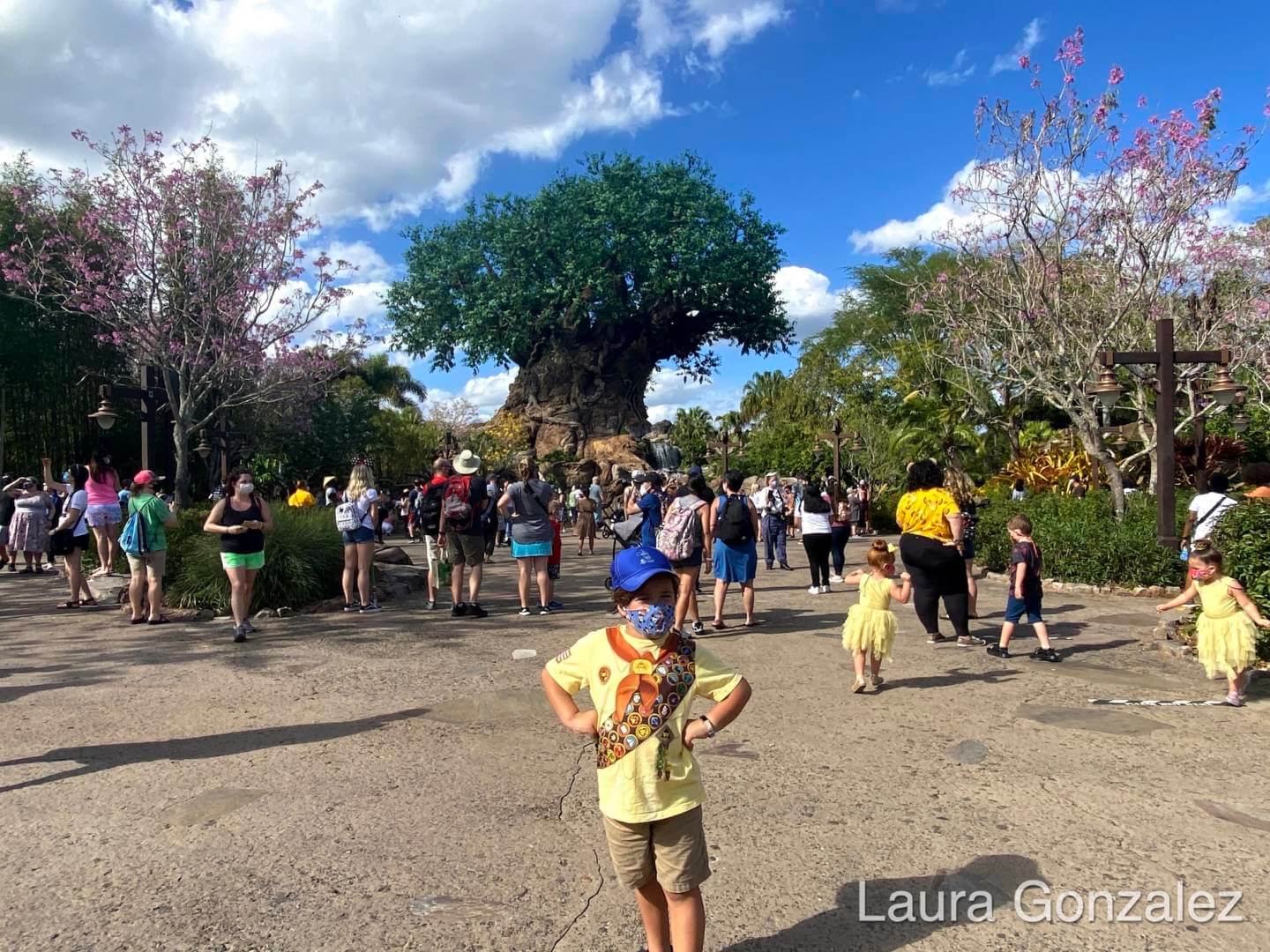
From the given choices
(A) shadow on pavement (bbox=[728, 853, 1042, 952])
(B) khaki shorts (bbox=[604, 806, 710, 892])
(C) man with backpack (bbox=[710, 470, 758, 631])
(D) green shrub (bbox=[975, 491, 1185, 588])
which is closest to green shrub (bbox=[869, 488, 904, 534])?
(D) green shrub (bbox=[975, 491, 1185, 588])

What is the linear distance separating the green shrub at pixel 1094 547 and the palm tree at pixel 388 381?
34.0 meters

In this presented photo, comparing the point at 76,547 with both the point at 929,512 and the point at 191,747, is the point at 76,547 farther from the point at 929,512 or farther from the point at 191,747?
the point at 929,512

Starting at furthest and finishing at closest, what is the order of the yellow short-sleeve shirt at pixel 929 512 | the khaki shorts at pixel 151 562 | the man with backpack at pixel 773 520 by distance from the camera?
the man with backpack at pixel 773 520, the khaki shorts at pixel 151 562, the yellow short-sleeve shirt at pixel 929 512

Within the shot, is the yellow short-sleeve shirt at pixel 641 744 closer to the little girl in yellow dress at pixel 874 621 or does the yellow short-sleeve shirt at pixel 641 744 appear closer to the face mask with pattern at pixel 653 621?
the face mask with pattern at pixel 653 621

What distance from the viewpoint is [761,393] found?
48312 mm

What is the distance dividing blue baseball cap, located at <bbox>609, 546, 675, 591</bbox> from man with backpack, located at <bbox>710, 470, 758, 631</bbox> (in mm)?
5308

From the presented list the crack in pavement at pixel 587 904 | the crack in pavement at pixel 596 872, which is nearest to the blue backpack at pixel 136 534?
the crack in pavement at pixel 596 872

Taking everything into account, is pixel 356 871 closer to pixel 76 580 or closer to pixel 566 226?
pixel 76 580

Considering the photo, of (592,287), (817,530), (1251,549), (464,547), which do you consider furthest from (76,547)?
(592,287)

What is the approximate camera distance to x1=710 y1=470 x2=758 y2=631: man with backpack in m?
7.88

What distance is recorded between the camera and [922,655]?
686cm

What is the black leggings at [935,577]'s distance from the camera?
6988mm

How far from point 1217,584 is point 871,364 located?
32556 mm

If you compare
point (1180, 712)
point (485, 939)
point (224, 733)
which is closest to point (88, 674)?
point (224, 733)
